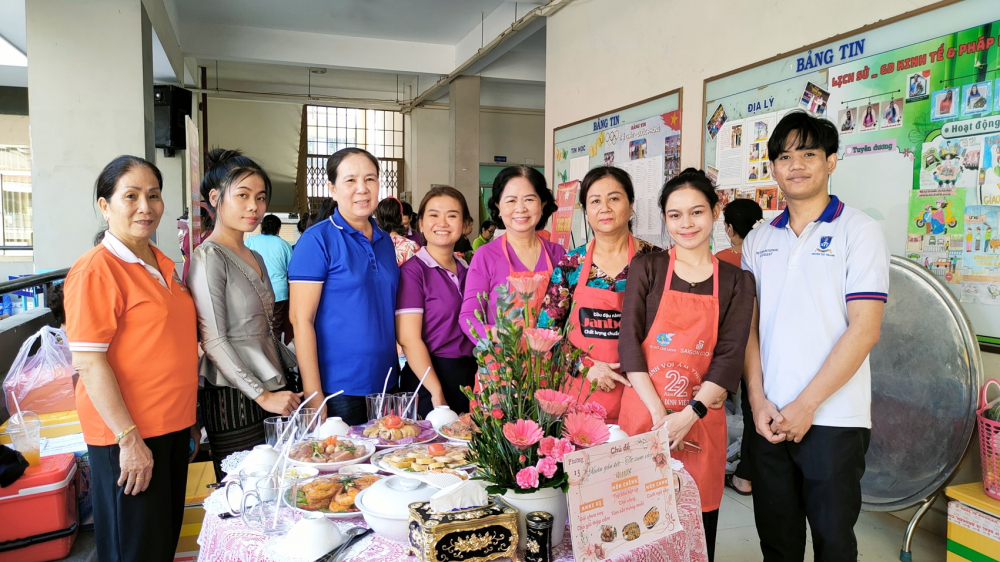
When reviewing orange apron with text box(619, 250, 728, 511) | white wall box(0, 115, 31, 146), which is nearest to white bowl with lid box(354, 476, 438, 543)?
orange apron with text box(619, 250, 728, 511)

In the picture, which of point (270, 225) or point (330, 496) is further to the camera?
point (270, 225)

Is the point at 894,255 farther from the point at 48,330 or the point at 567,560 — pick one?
the point at 48,330

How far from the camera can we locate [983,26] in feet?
7.76

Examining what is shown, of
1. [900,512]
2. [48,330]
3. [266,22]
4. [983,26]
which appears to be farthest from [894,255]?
[266,22]

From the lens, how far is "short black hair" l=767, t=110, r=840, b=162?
190 cm

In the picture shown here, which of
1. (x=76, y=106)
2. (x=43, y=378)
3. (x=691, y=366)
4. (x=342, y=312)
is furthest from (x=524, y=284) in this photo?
(x=76, y=106)

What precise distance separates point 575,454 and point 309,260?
4.46ft

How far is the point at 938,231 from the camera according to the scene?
8.34 ft

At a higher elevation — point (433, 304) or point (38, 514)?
point (433, 304)

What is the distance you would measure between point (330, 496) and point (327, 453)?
235 mm

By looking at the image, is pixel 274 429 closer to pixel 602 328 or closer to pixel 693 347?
pixel 602 328

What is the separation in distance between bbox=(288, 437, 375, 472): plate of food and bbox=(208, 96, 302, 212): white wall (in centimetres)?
971

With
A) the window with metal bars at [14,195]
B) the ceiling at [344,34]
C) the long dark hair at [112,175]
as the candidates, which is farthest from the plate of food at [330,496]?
the window with metal bars at [14,195]

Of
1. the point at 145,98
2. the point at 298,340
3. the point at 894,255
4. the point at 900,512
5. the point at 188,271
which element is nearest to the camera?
the point at 188,271
